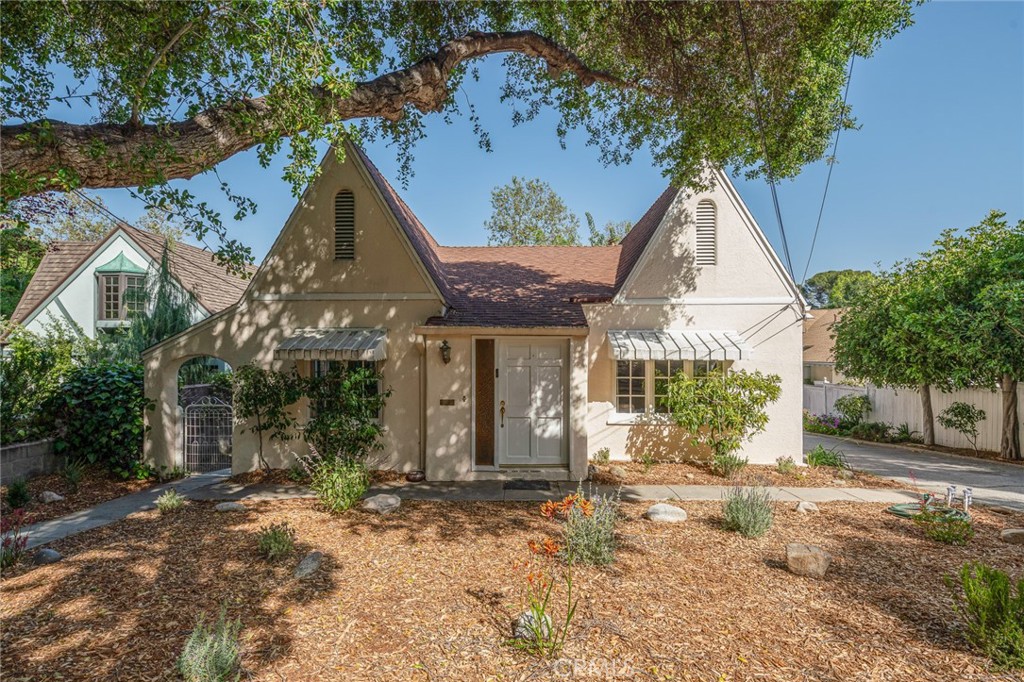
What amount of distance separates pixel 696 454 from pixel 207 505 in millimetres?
10515

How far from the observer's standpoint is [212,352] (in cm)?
1073

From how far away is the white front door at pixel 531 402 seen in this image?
1059 centimetres

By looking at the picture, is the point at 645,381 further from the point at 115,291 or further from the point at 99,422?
the point at 115,291

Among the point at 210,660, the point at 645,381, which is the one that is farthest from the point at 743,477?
the point at 210,660

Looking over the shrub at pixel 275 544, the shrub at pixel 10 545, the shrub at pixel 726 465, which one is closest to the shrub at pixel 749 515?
the shrub at pixel 726 465

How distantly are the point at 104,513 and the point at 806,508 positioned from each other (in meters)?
12.1

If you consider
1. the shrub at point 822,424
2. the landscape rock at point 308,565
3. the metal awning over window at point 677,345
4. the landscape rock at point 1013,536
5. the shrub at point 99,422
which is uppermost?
the metal awning over window at point 677,345

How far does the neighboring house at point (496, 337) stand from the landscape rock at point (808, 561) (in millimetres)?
4770

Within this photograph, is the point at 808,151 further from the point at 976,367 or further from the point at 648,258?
the point at 976,367

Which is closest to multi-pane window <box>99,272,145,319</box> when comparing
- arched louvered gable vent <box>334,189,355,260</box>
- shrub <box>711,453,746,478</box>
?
arched louvered gable vent <box>334,189,355,260</box>

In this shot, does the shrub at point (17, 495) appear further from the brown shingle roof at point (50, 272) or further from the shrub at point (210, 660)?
the brown shingle roof at point (50, 272)

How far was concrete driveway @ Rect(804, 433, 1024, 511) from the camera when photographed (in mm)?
9680

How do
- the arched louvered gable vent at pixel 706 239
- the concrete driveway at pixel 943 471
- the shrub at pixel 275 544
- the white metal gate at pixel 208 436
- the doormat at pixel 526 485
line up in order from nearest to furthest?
the shrub at pixel 275 544
the doormat at pixel 526 485
the concrete driveway at pixel 943 471
the white metal gate at pixel 208 436
the arched louvered gable vent at pixel 706 239

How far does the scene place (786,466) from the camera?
10859 millimetres
